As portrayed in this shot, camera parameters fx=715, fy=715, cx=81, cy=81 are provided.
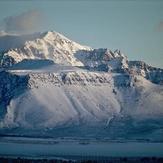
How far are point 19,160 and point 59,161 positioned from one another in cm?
986

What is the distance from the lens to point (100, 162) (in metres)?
177

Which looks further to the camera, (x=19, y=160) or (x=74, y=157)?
(x=74, y=157)

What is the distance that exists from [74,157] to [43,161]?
23.6 meters

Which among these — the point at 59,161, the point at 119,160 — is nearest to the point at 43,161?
the point at 59,161

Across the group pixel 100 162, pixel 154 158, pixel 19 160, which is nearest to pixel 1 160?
pixel 19 160

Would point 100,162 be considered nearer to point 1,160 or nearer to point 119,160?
point 119,160

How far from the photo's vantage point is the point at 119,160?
183 meters

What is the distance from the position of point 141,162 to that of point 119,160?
6.56 metres

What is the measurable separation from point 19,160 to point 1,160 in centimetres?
525

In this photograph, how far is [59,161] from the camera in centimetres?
17662

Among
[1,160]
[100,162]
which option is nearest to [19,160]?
[1,160]

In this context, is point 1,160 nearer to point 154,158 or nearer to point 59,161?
point 59,161

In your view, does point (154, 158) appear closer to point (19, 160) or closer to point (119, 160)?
point (119, 160)

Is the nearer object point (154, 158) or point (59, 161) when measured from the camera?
point (59, 161)
